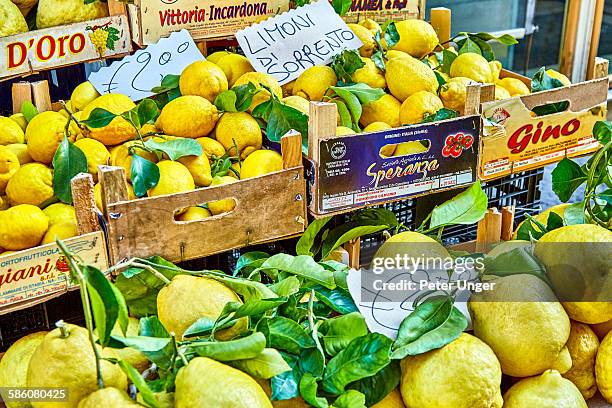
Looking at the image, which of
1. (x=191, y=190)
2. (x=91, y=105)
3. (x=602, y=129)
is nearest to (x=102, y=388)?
(x=191, y=190)

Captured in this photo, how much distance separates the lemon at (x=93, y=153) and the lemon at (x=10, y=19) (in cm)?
48

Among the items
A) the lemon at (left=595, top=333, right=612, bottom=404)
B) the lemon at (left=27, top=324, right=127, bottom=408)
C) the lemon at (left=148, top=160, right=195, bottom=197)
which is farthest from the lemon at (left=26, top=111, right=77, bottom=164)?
the lemon at (left=595, top=333, right=612, bottom=404)

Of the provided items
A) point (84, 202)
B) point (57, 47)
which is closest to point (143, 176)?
point (84, 202)

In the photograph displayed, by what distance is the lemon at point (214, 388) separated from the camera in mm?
910

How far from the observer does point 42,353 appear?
0.96 metres

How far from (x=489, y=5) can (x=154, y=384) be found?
3.93 m

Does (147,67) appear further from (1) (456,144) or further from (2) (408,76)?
(1) (456,144)

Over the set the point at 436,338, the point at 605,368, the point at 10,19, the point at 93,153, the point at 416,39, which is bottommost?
the point at 605,368

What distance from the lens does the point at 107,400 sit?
2.98ft

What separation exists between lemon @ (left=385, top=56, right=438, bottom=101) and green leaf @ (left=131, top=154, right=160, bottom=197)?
70cm

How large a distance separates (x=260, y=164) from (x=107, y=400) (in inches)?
29.3

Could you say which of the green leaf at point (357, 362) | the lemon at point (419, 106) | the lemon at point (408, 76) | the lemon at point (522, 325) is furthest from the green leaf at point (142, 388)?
the lemon at point (408, 76)

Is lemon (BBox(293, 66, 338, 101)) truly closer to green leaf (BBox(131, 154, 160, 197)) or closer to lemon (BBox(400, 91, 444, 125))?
lemon (BBox(400, 91, 444, 125))

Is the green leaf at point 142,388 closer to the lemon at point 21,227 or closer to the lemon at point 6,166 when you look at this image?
A: the lemon at point 21,227
